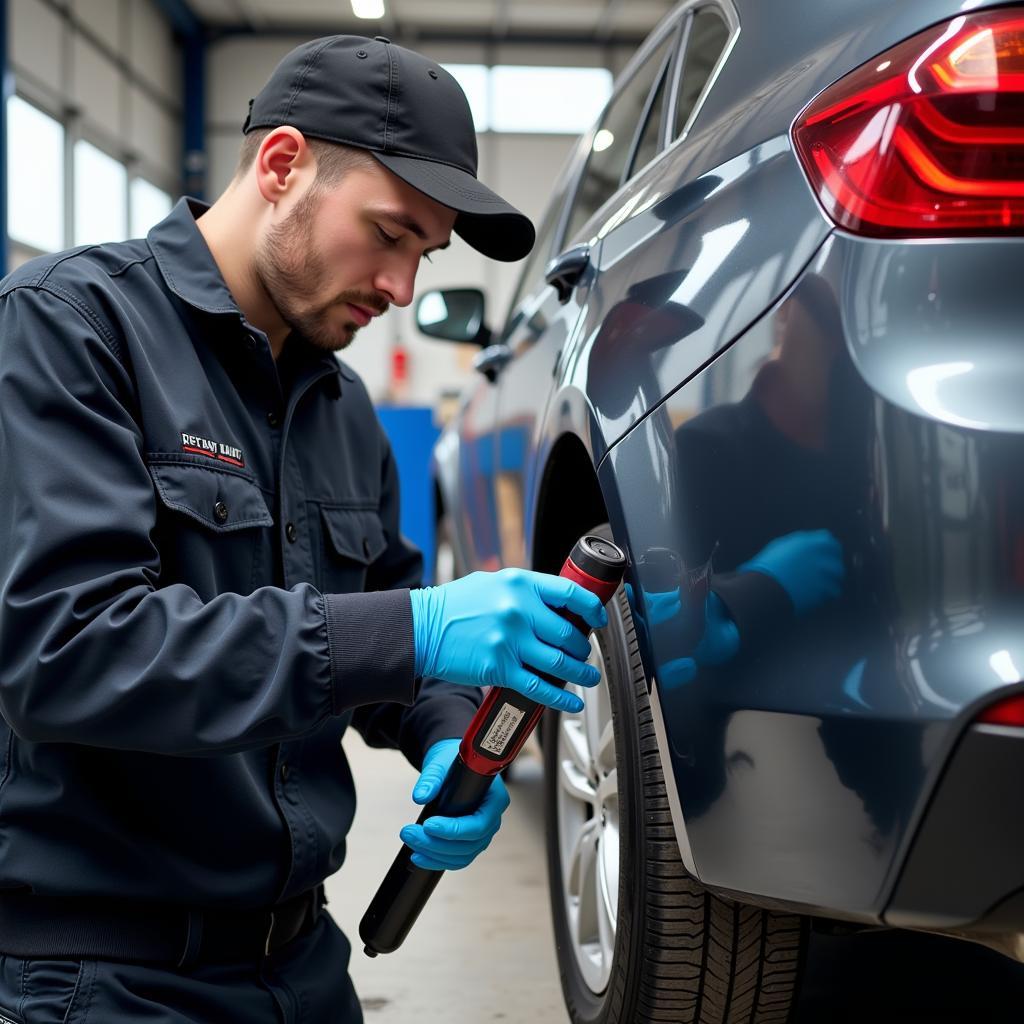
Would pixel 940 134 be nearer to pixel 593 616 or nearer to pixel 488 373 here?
pixel 593 616

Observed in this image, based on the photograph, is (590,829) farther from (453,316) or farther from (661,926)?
(453,316)

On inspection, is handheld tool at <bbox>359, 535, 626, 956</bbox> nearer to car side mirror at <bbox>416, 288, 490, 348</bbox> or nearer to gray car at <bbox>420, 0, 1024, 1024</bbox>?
gray car at <bbox>420, 0, 1024, 1024</bbox>

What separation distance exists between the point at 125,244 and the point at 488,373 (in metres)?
1.27

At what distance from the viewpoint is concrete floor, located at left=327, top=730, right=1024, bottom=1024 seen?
1.71 m

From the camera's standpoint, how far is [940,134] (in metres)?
0.90

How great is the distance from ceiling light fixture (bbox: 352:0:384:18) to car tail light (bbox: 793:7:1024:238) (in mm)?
13156

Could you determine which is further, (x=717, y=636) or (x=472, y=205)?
(x=472, y=205)

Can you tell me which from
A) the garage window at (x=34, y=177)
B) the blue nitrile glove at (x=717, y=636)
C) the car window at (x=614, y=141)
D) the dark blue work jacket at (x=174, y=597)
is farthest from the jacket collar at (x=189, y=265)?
the garage window at (x=34, y=177)

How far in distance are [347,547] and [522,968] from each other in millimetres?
934

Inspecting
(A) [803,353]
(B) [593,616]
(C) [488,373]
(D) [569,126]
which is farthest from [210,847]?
(D) [569,126]

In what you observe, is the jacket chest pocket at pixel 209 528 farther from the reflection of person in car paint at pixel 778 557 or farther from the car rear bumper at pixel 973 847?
the car rear bumper at pixel 973 847

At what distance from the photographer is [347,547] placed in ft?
4.83

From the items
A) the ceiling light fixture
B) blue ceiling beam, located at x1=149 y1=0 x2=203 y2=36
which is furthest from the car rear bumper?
blue ceiling beam, located at x1=149 y1=0 x2=203 y2=36

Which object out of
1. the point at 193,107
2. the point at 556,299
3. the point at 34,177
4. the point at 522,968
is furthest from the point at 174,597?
the point at 193,107
